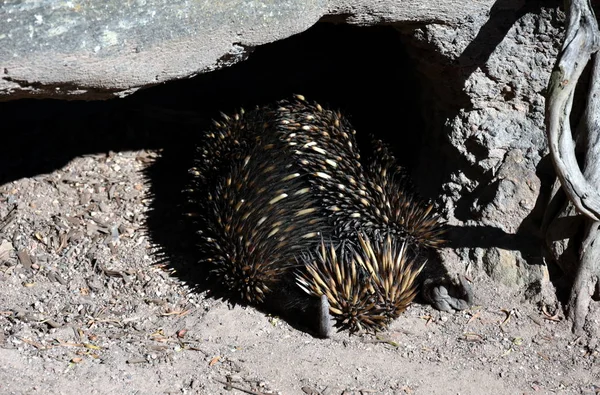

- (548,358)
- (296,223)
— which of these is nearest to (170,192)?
(296,223)

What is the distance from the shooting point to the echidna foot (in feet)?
18.1

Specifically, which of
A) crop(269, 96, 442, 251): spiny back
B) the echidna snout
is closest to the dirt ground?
the echidna snout

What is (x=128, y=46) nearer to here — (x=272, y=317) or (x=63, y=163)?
(x=272, y=317)

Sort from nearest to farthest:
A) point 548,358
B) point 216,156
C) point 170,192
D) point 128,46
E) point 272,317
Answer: point 128,46 < point 548,358 < point 272,317 < point 216,156 < point 170,192

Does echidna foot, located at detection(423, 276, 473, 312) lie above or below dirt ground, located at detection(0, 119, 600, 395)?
above

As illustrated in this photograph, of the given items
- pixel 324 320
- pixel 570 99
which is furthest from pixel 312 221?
pixel 570 99

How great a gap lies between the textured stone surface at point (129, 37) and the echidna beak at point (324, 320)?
1717 millimetres

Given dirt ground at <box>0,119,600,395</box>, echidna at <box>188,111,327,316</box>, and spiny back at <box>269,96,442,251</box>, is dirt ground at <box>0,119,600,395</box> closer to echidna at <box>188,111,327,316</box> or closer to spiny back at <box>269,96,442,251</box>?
Answer: echidna at <box>188,111,327,316</box>

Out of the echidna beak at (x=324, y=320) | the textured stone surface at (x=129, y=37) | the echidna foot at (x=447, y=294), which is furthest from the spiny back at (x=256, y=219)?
the textured stone surface at (x=129, y=37)

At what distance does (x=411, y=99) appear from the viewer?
249 inches

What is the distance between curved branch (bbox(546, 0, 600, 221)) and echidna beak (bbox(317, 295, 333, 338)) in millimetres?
1730

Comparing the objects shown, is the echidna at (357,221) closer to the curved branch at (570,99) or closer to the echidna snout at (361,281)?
the echidna snout at (361,281)

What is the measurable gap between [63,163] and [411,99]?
3.11 meters

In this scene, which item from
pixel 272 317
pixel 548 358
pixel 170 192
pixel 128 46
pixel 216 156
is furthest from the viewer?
pixel 170 192
